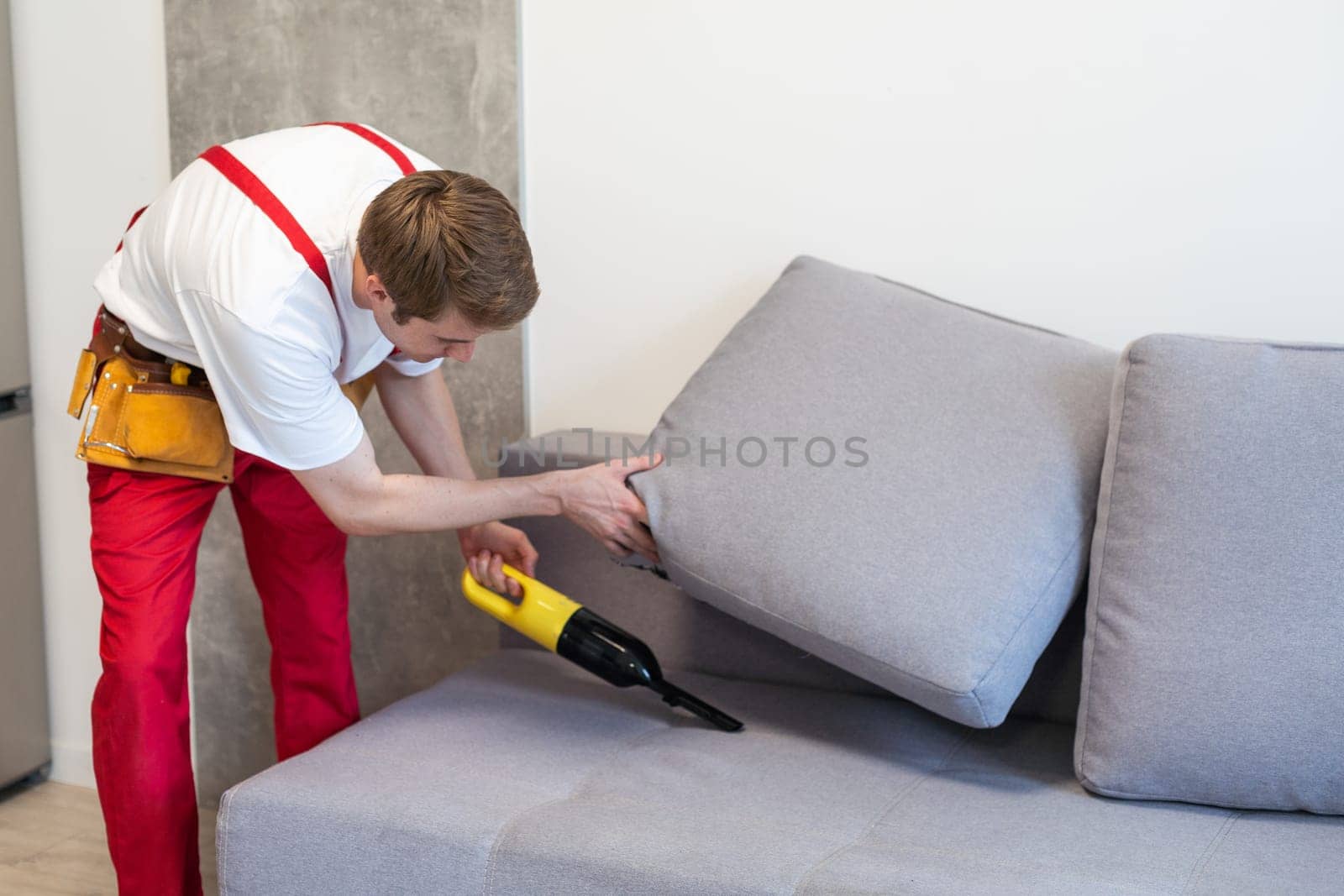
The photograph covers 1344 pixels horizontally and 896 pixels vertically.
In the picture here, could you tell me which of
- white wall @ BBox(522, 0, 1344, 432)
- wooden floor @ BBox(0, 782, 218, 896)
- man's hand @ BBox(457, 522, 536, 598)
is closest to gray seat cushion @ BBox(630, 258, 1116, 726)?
white wall @ BBox(522, 0, 1344, 432)

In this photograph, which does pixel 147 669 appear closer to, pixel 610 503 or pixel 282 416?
pixel 282 416

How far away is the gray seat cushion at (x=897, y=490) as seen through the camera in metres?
1.60

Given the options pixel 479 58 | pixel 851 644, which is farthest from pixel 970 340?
pixel 479 58

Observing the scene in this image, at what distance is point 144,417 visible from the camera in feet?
5.75

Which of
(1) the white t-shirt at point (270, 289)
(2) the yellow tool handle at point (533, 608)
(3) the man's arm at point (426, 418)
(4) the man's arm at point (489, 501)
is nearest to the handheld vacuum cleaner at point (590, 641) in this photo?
(2) the yellow tool handle at point (533, 608)

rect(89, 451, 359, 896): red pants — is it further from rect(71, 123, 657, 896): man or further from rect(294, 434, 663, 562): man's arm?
rect(294, 434, 663, 562): man's arm

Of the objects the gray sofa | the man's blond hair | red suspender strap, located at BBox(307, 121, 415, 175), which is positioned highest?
red suspender strap, located at BBox(307, 121, 415, 175)

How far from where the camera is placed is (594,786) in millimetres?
1614

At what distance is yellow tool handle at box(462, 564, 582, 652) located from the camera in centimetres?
185

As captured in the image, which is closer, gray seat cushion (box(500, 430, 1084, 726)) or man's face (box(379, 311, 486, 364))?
man's face (box(379, 311, 486, 364))

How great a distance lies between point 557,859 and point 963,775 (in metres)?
0.57

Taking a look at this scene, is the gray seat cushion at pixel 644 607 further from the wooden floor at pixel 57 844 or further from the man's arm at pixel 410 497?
the wooden floor at pixel 57 844

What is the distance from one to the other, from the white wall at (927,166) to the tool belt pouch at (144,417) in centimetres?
67

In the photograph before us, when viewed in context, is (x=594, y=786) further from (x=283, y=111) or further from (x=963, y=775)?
(x=283, y=111)
